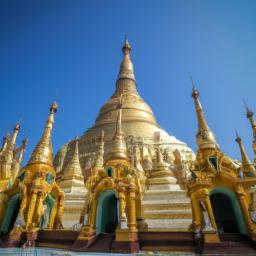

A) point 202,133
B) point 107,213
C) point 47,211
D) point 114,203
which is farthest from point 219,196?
A: point 47,211

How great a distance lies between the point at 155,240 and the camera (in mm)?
9297

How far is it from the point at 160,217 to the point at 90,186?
19.0 ft

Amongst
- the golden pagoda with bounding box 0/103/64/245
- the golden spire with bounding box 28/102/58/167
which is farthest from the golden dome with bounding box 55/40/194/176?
the golden pagoda with bounding box 0/103/64/245

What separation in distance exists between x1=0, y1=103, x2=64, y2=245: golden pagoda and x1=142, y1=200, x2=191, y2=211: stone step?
585 cm

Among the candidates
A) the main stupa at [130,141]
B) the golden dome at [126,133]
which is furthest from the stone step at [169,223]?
the golden dome at [126,133]

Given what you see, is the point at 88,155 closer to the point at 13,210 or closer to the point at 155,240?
the point at 13,210

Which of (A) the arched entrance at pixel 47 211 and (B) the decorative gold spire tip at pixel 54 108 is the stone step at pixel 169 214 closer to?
(A) the arched entrance at pixel 47 211

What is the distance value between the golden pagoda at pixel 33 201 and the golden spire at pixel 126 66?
120ft

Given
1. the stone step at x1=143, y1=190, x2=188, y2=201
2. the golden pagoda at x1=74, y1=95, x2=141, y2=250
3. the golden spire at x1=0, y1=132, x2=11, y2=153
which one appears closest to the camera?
the golden pagoda at x1=74, y1=95, x2=141, y2=250

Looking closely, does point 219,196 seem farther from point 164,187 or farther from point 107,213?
point 164,187

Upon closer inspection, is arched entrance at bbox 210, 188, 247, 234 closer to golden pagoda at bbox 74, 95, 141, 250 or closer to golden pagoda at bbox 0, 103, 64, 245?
golden pagoda at bbox 74, 95, 141, 250

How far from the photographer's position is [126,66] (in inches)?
2007

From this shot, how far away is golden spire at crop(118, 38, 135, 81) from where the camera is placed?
4866 centimetres

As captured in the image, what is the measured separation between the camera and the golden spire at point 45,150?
45.1ft
